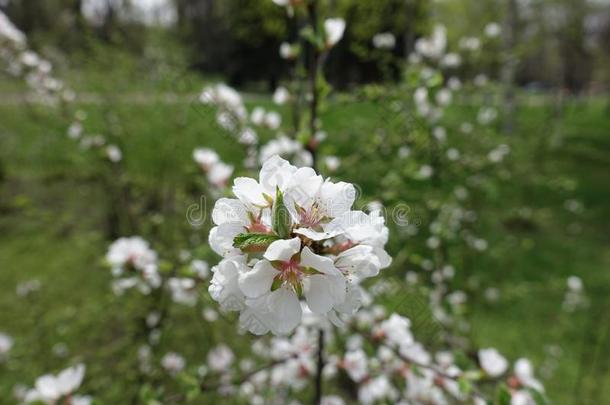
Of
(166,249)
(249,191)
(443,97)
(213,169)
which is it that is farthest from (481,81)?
(249,191)

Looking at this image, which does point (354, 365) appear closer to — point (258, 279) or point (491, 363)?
point (491, 363)

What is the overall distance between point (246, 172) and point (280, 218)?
81cm

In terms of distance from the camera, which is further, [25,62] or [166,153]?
[166,153]

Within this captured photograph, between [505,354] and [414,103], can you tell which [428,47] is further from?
[505,354]

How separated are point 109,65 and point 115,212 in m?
1.22

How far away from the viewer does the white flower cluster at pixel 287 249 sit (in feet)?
2.08

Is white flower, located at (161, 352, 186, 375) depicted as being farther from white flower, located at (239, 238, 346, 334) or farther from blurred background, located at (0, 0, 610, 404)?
white flower, located at (239, 238, 346, 334)

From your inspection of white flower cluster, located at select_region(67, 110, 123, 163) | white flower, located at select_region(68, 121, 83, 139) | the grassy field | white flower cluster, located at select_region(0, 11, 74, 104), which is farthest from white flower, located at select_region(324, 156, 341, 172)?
white flower cluster, located at select_region(0, 11, 74, 104)

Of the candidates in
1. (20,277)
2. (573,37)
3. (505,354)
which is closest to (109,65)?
(20,277)

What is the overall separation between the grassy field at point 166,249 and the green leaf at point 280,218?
30.4 inches

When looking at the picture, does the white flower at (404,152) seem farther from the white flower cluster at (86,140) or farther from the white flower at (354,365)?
the white flower cluster at (86,140)

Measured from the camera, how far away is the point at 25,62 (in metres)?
2.58

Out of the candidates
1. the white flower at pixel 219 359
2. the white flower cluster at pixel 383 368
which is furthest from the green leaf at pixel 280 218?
the white flower at pixel 219 359

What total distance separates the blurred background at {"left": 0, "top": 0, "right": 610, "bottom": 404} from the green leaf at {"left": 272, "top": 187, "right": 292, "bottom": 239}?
2.24ft
